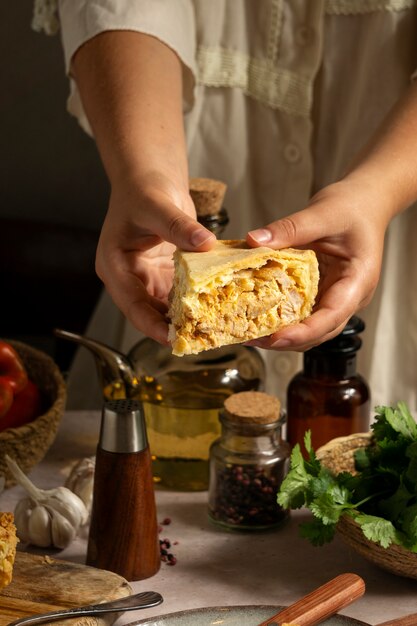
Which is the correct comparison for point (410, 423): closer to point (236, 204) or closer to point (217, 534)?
point (217, 534)

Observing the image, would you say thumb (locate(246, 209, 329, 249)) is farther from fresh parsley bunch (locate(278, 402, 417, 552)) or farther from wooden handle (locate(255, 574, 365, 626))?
wooden handle (locate(255, 574, 365, 626))

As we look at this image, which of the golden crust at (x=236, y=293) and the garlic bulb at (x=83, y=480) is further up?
the golden crust at (x=236, y=293)

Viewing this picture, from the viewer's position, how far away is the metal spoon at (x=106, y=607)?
3.62 feet

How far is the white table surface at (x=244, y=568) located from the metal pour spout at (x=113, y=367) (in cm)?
17

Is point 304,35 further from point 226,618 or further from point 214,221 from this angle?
point 226,618

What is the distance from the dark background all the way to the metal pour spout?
A: 1.26 metres

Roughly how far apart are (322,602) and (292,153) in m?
1.01

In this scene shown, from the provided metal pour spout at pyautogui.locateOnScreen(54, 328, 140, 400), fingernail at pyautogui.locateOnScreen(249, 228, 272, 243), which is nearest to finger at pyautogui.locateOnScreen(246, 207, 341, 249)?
fingernail at pyautogui.locateOnScreen(249, 228, 272, 243)

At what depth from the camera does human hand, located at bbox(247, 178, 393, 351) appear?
50.1 inches

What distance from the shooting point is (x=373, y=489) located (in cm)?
130

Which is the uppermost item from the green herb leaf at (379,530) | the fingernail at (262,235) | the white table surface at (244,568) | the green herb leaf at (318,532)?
the fingernail at (262,235)

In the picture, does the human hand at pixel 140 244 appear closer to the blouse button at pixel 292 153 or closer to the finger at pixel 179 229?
the finger at pixel 179 229

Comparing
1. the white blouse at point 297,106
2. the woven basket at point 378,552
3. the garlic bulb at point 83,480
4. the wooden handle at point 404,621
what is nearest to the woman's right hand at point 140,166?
the white blouse at point 297,106

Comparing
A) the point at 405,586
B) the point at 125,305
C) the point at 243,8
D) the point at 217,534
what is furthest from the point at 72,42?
the point at 405,586
